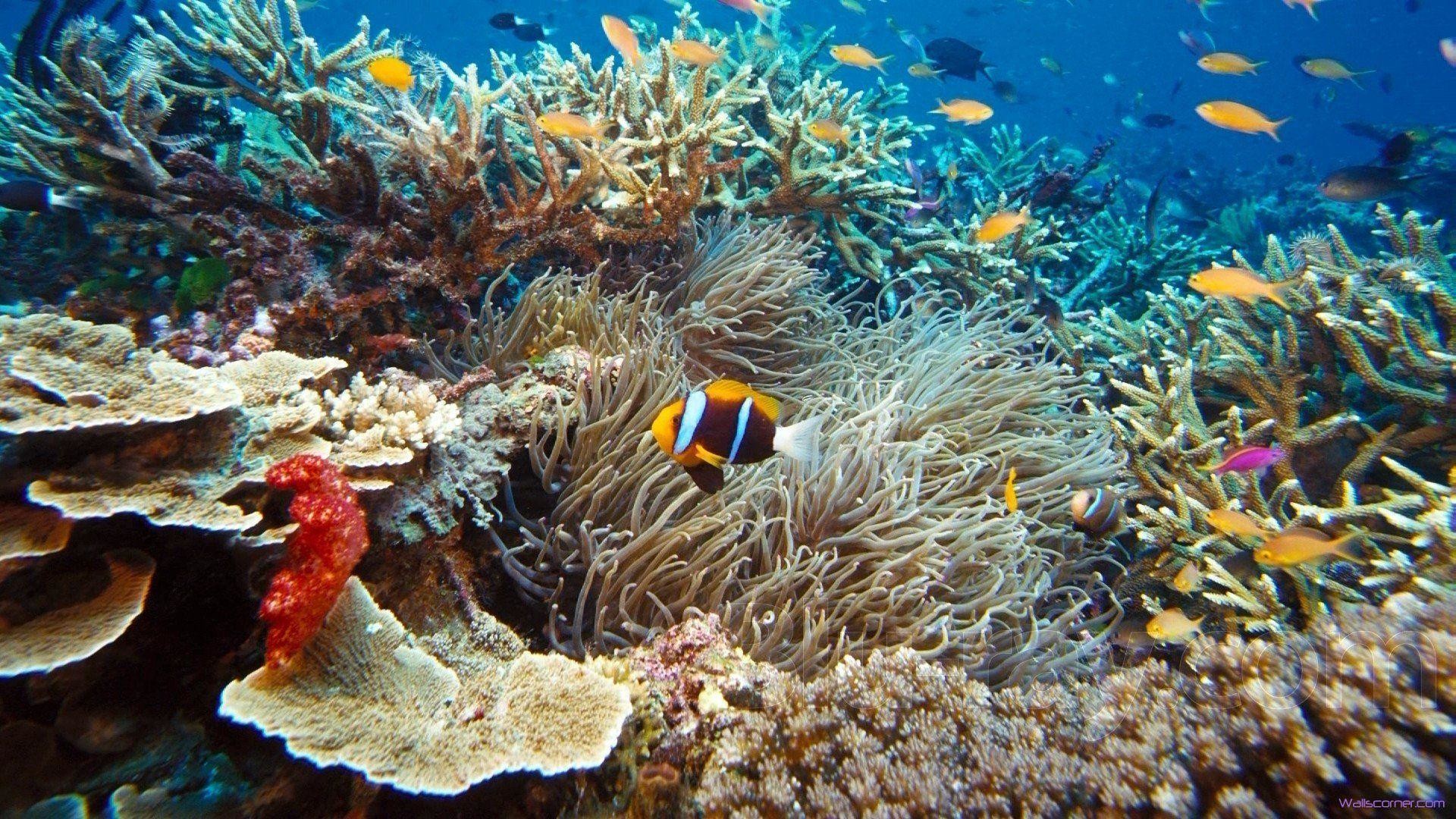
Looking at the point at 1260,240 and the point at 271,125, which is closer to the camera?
the point at 271,125

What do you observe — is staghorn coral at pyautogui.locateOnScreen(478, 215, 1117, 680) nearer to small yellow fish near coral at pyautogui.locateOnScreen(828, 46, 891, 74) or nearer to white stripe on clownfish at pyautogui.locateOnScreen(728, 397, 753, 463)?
white stripe on clownfish at pyautogui.locateOnScreen(728, 397, 753, 463)

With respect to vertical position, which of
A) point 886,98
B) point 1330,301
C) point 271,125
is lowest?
point 1330,301

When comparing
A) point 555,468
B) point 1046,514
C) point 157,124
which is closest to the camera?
point 555,468

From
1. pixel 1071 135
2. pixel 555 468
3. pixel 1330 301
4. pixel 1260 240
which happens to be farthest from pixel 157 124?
pixel 1071 135

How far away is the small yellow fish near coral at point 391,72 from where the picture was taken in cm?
417

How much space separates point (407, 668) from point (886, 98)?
7662mm

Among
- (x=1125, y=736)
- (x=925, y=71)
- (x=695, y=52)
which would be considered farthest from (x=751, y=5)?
(x=1125, y=736)

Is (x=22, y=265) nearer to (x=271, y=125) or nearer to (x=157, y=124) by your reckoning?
(x=157, y=124)

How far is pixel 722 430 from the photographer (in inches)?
78.5

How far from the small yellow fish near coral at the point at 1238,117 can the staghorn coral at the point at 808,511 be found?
5248mm

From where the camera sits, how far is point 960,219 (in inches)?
271

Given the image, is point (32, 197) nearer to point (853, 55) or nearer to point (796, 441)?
point (796, 441)

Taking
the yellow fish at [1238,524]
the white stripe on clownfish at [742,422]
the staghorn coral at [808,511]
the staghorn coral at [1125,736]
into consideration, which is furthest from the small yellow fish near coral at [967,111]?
the staghorn coral at [1125,736]

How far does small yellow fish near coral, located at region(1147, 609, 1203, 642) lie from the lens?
3.04m
